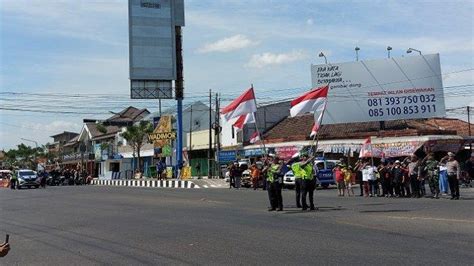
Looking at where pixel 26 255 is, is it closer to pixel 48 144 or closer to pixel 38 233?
pixel 38 233

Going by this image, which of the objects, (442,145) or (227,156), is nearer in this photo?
(442,145)

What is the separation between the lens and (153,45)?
176 feet

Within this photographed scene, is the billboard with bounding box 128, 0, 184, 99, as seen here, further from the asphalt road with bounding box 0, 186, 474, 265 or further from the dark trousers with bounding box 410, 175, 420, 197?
the asphalt road with bounding box 0, 186, 474, 265

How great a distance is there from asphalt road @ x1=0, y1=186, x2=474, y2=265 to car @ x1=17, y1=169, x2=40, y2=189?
26731mm

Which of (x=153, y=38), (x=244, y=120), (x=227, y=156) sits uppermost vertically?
(x=153, y=38)

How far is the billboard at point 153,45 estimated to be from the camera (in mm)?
52219

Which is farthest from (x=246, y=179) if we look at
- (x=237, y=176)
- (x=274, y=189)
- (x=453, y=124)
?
(x=453, y=124)

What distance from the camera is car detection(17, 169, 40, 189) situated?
140ft

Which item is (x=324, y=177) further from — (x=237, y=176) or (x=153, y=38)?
(x=153, y=38)

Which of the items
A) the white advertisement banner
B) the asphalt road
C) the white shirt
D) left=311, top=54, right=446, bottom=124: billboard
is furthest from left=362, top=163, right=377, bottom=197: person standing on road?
the white advertisement banner

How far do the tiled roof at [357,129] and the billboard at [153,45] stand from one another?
11.5 meters

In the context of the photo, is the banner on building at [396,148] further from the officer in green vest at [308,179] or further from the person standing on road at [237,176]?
the officer in green vest at [308,179]

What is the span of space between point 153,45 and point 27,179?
17728 mm

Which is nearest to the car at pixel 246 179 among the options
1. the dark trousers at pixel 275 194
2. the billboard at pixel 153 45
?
the dark trousers at pixel 275 194
